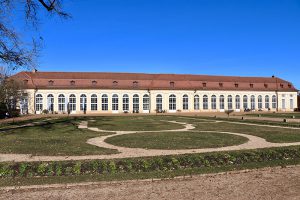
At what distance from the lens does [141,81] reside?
216 feet

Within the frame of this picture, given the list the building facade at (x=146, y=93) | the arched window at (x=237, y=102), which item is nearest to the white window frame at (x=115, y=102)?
the building facade at (x=146, y=93)

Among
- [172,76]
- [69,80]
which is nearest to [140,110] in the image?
[172,76]

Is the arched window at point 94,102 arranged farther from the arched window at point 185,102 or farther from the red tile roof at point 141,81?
the arched window at point 185,102

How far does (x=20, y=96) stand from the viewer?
4750 cm

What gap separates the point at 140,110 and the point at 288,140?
5077 centimetres

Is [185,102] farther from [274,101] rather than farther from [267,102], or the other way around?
[274,101]

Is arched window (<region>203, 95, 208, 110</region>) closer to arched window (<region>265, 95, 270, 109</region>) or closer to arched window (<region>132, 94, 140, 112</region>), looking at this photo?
arched window (<region>132, 94, 140, 112</region>)

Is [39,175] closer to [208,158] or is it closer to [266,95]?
[208,158]

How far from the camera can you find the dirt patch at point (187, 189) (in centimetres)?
645

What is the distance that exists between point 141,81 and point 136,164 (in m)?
56.8

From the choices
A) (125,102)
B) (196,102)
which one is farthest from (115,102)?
(196,102)

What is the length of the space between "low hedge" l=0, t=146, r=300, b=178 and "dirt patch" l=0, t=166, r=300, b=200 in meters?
1.21

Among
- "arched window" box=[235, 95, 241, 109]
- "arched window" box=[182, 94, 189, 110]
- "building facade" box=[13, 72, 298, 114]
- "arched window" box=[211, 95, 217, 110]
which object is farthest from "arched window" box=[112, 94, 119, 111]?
"arched window" box=[235, 95, 241, 109]

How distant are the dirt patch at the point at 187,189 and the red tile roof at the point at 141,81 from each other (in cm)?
5449
